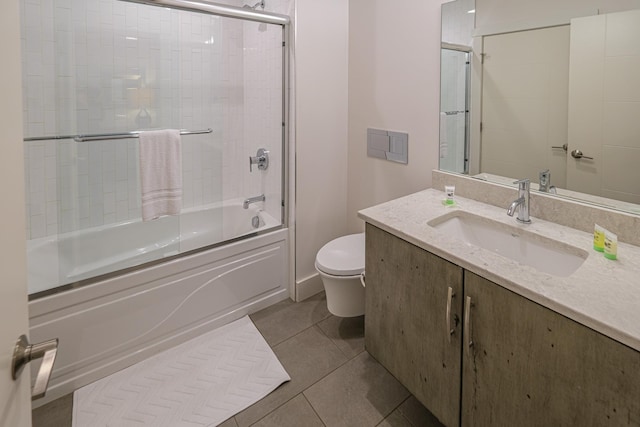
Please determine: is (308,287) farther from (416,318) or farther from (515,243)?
(515,243)

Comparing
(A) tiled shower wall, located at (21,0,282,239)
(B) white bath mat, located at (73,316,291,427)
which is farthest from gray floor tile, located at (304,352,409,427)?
(A) tiled shower wall, located at (21,0,282,239)

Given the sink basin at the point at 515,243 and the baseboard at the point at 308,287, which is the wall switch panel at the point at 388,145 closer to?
the sink basin at the point at 515,243

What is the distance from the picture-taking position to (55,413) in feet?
5.49

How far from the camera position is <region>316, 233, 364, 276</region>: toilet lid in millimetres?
2014

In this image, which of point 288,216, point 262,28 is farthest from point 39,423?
point 262,28

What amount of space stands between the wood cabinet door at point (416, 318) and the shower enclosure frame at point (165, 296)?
967 mm

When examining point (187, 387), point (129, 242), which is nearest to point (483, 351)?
point (187, 387)

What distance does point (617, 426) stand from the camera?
864mm

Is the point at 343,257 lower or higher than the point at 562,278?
lower

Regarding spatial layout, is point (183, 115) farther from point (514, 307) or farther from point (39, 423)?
point (514, 307)

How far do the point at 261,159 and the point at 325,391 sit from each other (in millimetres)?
1668

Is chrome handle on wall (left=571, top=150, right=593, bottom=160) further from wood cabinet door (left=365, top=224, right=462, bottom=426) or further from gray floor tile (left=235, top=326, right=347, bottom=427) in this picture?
gray floor tile (left=235, top=326, right=347, bottom=427)

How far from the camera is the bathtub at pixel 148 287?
176cm

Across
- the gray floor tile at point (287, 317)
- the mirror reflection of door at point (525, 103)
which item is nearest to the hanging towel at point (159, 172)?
the gray floor tile at point (287, 317)
